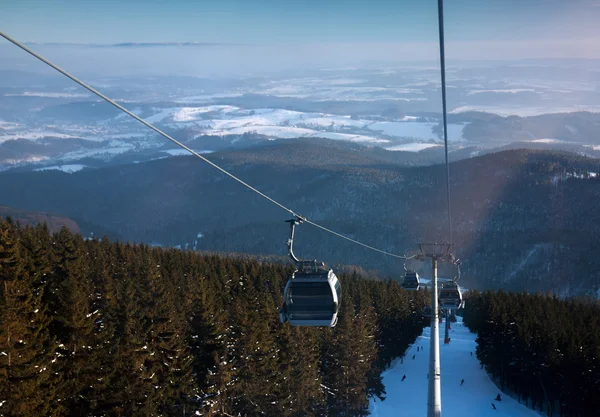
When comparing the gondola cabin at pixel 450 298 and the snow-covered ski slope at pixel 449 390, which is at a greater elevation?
the gondola cabin at pixel 450 298

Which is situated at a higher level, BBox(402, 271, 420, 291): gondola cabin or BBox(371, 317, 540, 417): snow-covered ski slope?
BBox(402, 271, 420, 291): gondola cabin

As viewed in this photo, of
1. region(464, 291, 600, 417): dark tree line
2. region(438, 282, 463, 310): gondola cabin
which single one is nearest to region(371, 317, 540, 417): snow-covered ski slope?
region(464, 291, 600, 417): dark tree line

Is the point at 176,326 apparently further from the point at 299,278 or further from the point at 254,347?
the point at 299,278

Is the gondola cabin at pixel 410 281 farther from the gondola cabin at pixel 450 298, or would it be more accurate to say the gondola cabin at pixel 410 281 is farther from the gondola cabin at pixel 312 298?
the gondola cabin at pixel 312 298

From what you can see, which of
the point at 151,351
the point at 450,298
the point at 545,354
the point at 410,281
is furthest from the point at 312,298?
the point at 545,354

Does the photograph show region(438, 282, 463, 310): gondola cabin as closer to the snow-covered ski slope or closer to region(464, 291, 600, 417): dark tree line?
region(464, 291, 600, 417): dark tree line

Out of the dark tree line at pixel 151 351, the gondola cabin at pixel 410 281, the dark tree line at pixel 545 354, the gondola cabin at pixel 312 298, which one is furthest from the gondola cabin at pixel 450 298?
the gondola cabin at pixel 312 298

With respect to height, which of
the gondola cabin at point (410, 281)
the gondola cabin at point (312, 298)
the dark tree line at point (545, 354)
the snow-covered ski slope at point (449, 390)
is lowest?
the snow-covered ski slope at point (449, 390)
